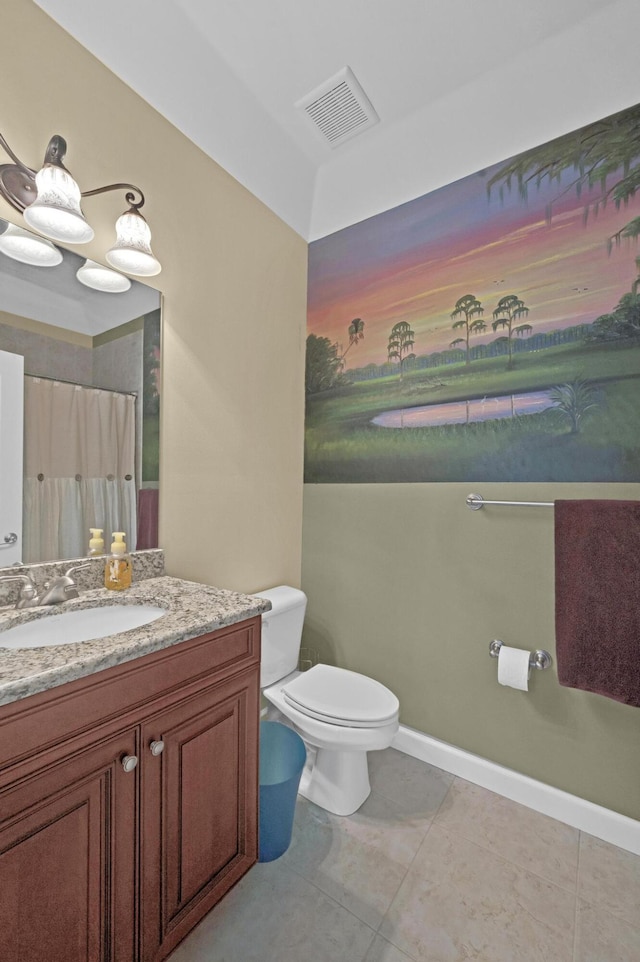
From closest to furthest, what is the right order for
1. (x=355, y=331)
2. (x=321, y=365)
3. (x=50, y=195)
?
(x=50, y=195)
(x=355, y=331)
(x=321, y=365)

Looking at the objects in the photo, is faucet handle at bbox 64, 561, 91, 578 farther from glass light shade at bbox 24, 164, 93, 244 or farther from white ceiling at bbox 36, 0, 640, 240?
white ceiling at bbox 36, 0, 640, 240

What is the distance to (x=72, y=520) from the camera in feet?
4.49

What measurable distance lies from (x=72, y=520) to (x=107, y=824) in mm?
834

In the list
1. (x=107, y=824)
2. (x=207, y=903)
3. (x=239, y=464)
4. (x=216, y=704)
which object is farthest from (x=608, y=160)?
(x=207, y=903)

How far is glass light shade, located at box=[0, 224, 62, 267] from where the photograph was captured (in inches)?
47.9

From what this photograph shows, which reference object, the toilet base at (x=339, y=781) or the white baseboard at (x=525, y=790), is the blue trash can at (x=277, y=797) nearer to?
the toilet base at (x=339, y=781)

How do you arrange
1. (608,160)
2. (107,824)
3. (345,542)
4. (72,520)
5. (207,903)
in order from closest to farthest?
(107,824), (207,903), (72,520), (608,160), (345,542)

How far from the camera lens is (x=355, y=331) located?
2137mm

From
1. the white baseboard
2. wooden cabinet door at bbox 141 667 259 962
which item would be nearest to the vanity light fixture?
wooden cabinet door at bbox 141 667 259 962

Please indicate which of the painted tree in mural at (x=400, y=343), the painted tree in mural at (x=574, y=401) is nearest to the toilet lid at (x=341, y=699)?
the painted tree in mural at (x=574, y=401)

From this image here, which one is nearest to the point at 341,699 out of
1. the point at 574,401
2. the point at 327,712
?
the point at 327,712

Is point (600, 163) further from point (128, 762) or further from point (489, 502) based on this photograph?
point (128, 762)

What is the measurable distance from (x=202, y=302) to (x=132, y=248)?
0.40 m

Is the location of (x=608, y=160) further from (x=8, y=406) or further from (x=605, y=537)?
(x=8, y=406)
